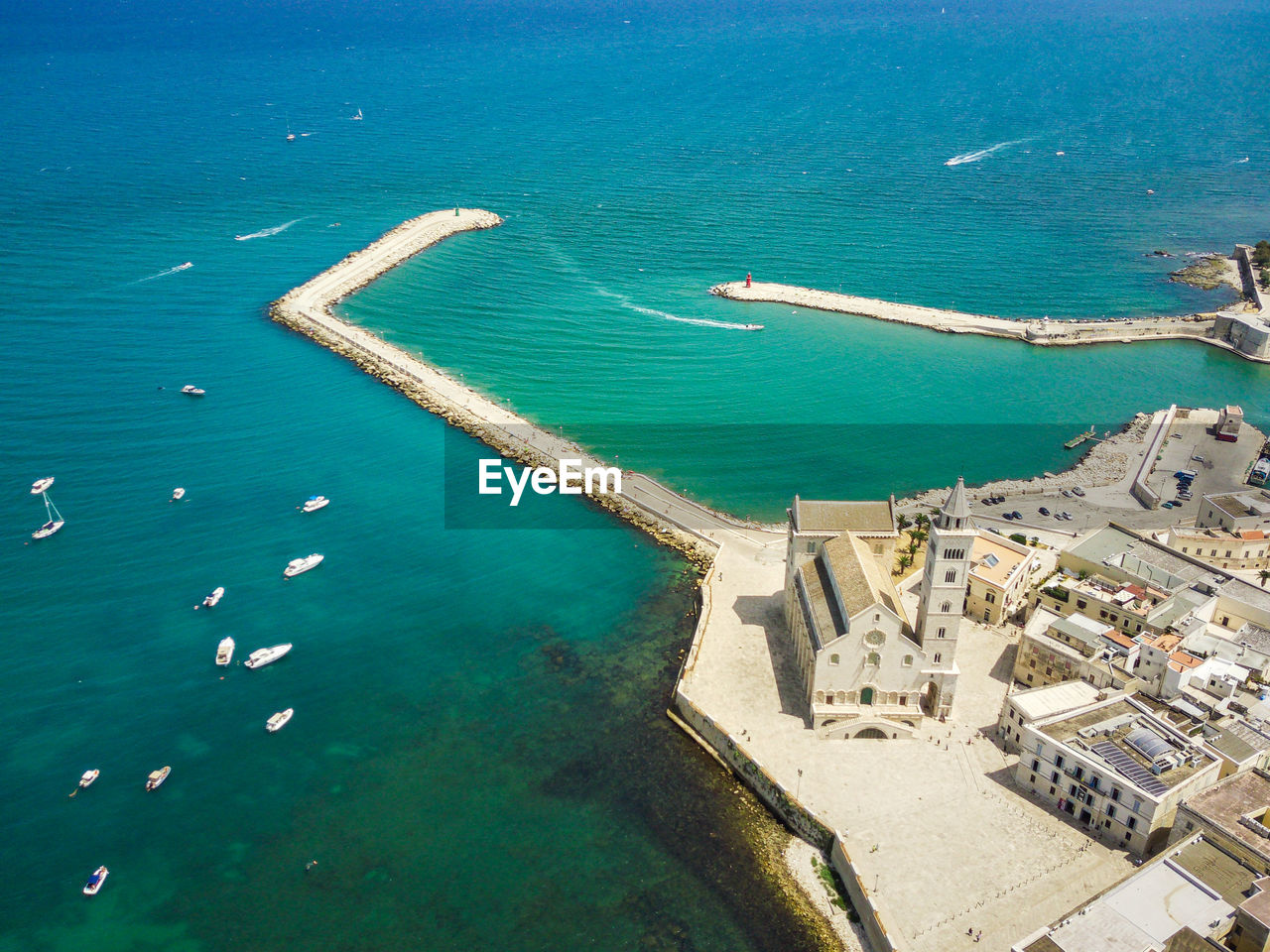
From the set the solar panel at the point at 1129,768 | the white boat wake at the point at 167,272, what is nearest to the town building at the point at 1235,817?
the solar panel at the point at 1129,768

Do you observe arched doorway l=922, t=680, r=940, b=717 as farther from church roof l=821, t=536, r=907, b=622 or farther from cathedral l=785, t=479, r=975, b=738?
church roof l=821, t=536, r=907, b=622

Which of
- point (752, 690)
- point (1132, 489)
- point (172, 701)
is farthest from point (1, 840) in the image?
point (1132, 489)

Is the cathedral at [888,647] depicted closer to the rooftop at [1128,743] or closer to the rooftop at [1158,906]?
the rooftop at [1128,743]

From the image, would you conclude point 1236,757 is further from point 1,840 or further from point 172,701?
point 1,840

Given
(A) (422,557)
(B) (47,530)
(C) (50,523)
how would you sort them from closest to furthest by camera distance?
(A) (422,557) < (B) (47,530) < (C) (50,523)

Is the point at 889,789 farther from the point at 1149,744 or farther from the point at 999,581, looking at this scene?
the point at 999,581

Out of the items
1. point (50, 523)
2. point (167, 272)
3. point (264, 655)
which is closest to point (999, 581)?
point (264, 655)
